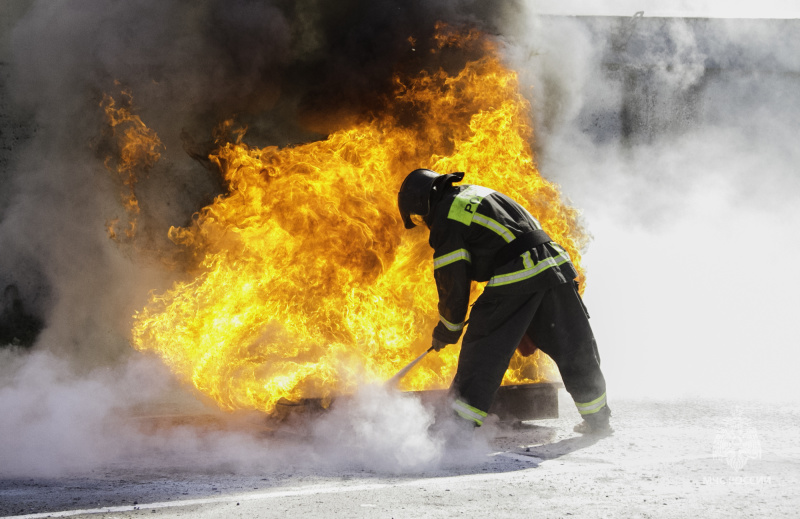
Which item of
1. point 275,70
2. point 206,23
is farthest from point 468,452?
point 206,23

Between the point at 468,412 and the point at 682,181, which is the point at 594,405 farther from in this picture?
the point at 682,181

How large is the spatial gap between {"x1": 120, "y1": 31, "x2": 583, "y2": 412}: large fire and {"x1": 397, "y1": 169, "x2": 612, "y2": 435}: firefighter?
0.89 metres

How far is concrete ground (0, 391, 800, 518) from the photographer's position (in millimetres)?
2893

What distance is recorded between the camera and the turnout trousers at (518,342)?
13.5 ft

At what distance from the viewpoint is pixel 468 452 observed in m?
3.99

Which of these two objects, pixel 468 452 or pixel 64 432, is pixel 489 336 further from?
pixel 64 432

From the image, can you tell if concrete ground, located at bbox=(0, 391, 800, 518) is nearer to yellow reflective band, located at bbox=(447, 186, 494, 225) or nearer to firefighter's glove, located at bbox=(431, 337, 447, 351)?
firefighter's glove, located at bbox=(431, 337, 447, 351)

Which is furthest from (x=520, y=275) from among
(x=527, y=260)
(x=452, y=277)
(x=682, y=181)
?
(x=682, y=181)

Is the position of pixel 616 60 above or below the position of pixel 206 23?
above

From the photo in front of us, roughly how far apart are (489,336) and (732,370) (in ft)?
12.8

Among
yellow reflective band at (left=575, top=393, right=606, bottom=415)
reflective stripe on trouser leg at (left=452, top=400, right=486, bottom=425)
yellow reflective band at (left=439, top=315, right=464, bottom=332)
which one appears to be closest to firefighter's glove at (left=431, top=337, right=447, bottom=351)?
yellow reflective band at (left=439, top=315, right=464, bottom=332)

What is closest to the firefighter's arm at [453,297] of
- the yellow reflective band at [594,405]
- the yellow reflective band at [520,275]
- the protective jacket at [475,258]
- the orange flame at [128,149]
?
the protective jacket at [475,258]

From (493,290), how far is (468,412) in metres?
0.77

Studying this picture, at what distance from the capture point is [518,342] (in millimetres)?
4250
